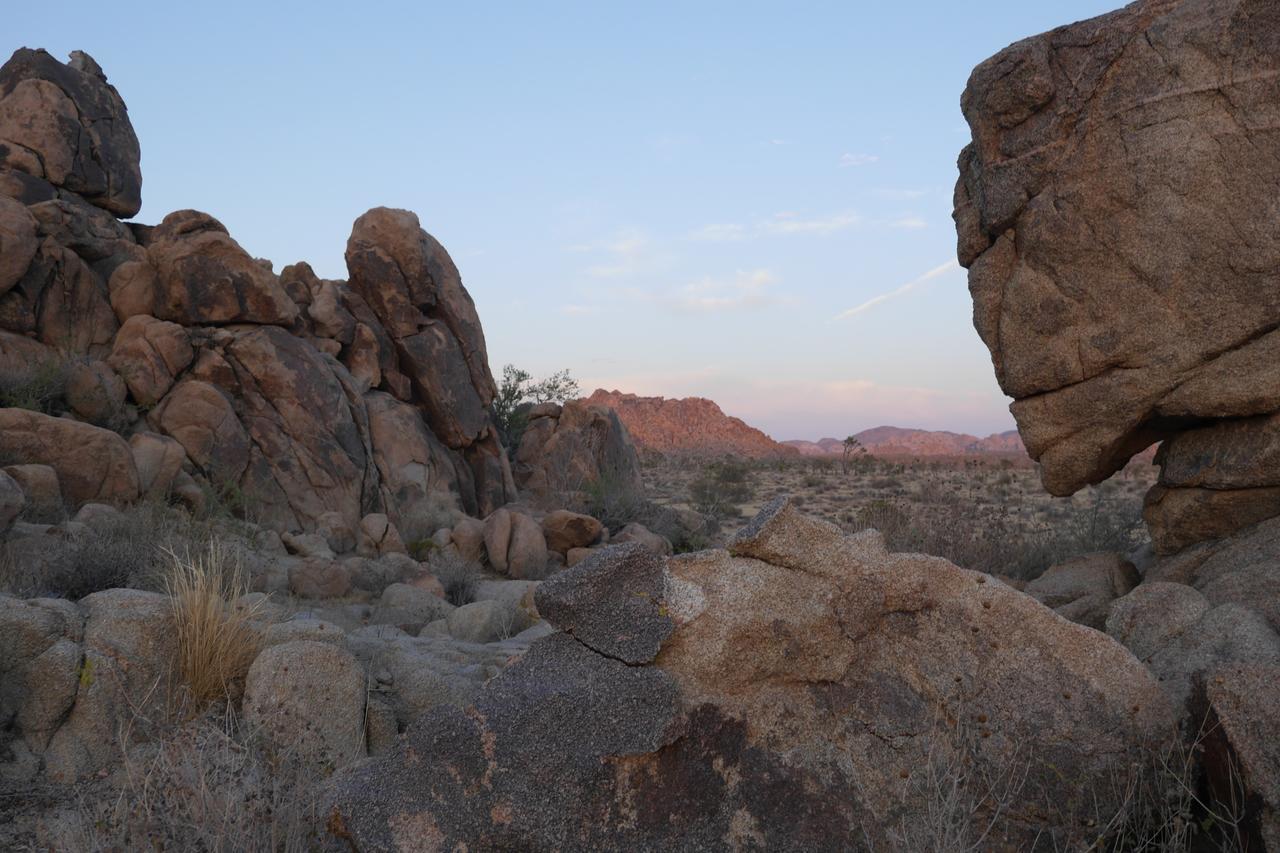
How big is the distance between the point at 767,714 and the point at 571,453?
59.5 ft

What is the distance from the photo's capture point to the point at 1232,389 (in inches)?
238

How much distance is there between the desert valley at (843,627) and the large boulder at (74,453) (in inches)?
1.4

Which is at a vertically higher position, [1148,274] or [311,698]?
[1148,274]

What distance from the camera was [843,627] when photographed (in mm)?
4027

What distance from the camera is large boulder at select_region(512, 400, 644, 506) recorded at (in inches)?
835

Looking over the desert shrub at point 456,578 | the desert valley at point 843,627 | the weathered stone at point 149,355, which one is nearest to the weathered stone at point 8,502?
the desert valley at point 843,627

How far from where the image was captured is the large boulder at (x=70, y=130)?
16109mm

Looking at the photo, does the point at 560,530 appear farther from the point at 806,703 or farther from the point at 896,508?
the point at 806,703

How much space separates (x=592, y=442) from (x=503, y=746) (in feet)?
61.1

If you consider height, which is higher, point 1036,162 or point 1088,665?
point 1036,162

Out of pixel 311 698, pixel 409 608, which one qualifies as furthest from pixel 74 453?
pixel 311 698

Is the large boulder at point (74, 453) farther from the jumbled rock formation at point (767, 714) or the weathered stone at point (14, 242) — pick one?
the jumbled rock formation at point (767, 714)

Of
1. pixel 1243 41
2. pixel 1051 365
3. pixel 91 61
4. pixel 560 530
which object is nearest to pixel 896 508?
pixel 560 530

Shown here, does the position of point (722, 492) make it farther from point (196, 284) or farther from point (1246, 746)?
point (1246, 746)
